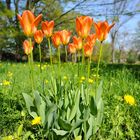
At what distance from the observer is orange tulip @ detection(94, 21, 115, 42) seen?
189 cm

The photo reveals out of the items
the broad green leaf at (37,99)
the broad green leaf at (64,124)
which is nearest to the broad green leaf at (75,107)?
the broad green leaf at (64,124)

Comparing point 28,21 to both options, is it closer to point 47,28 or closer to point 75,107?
point 47,28

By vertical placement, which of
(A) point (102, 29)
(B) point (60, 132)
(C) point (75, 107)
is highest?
(A) point (102, 29)

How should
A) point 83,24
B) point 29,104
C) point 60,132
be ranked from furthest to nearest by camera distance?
point 29,104
point 60,132
point 83,24

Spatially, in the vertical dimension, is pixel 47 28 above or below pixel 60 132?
above

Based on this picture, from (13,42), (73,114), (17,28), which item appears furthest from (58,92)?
(13,42)

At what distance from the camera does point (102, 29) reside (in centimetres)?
191

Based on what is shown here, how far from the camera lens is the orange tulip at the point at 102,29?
6.20 feet

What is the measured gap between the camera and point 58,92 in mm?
2297

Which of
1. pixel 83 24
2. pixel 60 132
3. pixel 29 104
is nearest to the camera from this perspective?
pixel 83 24

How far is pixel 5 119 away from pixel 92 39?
3.39 ft

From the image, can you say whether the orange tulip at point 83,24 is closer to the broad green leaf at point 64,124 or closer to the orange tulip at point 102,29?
the orange tulip at point 102,29

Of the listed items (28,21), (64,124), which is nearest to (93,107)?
(64,124)

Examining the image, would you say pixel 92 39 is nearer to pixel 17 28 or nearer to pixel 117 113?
pixel 117 113
